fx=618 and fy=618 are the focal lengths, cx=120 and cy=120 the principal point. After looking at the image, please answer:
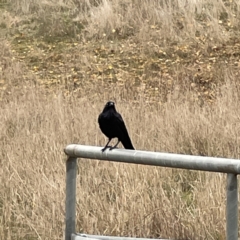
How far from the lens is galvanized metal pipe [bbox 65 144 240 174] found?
2.15m

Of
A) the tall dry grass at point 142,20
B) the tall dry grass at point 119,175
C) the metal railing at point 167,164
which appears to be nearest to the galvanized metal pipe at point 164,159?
the metal railing at point 167,164

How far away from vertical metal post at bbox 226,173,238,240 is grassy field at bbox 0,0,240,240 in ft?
4.71

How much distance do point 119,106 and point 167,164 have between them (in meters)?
4.26

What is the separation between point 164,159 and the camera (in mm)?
2297

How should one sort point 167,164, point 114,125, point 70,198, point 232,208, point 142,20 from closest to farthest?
1. point 232,208
2. point 167,164
3. point 70,198
4. point 114,125
5. point 142,20

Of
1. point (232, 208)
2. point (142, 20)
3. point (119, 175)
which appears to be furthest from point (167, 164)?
point (142, 20)

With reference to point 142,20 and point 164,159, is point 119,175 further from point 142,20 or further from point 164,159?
point 142,20

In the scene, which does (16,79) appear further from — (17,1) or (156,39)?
(17,1)

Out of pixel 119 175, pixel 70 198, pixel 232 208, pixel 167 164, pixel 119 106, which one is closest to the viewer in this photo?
pixel 232 208

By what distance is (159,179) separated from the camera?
446 cm

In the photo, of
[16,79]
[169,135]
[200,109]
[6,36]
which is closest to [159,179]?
[169,135]

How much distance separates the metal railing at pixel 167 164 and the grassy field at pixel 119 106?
1.25 m

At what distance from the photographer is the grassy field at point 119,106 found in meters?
3.93

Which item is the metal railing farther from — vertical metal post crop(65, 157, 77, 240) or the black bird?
the black bird
